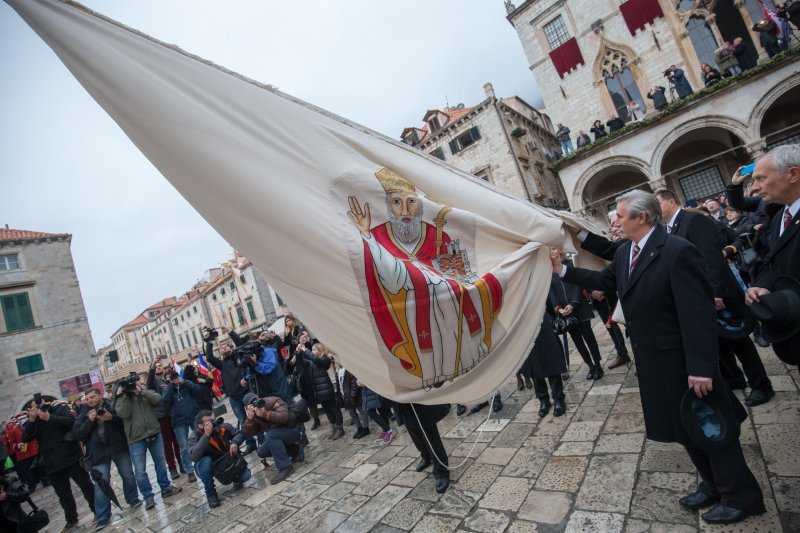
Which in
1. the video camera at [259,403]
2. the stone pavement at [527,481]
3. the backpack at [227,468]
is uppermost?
the video camera at [259,403]

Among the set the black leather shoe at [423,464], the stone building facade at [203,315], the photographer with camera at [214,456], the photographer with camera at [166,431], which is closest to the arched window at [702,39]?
the black leather shoe at [423,464]

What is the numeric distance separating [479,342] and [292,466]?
436cm

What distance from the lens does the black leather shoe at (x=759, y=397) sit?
3.21 metres

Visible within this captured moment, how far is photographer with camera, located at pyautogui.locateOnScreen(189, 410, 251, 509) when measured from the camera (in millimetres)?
4871

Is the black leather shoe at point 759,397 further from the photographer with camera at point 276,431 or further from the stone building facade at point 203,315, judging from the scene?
the stone building facade at point 203,315

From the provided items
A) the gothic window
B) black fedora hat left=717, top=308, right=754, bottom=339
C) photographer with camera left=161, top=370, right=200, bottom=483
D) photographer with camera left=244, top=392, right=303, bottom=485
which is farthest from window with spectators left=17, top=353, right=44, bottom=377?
the gothic window

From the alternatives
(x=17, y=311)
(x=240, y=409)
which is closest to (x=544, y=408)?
(x=240, y=409)

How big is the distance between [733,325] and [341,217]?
322 cm

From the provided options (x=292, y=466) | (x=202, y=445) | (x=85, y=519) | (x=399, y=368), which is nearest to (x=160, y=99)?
(x=399, y=368)

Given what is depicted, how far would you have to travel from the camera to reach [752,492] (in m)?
2.04

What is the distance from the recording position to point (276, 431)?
17.4 ft

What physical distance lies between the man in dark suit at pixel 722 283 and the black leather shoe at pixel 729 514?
4.50 ft

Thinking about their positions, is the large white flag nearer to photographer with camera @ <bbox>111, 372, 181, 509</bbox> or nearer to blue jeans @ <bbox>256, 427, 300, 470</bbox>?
blue jeans @ <bbox>256, 427, 300, 470</bbox>

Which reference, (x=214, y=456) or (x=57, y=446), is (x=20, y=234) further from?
(x=214, y=456)
